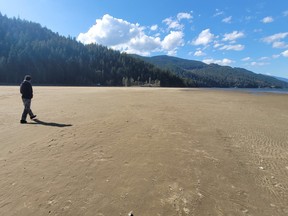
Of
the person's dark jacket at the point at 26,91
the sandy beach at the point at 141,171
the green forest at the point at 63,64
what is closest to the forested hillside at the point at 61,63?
the green forest at the point at 63,64

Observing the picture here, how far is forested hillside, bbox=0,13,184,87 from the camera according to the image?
5123 inches

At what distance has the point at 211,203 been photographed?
193 inches

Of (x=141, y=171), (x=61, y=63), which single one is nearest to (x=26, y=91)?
(x=141, y=171)

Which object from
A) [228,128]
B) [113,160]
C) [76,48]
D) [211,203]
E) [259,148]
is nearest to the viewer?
[211,203]

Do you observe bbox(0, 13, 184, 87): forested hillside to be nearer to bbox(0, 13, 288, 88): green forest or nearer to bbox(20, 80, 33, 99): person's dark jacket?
bbox(0, 13, 288, 88): green forest

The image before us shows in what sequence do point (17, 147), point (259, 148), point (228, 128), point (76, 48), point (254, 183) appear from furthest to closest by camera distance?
point (76, 48), point (228, 128), point (259, 148), point (17, 147), point (254, 183)

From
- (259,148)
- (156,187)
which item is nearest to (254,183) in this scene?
(156,187)

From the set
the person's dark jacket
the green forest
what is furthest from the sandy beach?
the green forest

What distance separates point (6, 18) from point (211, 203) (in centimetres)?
22732

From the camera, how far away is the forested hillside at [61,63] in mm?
130125

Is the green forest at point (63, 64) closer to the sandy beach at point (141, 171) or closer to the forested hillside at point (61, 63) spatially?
the forested hillside at point (61, 63)

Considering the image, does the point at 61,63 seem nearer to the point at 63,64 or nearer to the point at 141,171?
the point at 63,64

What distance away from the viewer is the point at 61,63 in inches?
5876

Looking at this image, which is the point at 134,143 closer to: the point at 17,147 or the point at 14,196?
the point at 17,147
